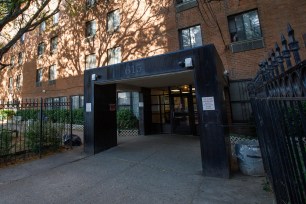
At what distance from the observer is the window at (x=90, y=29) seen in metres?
15.3

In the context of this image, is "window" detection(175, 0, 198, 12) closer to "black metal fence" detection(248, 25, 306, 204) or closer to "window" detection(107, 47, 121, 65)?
"window" detection(107, 47, 121, 65)

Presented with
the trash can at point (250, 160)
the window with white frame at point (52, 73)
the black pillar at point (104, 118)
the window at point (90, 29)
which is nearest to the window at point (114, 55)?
the window at point (90, 29)

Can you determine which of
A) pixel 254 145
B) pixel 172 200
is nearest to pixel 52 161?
pixel 172 200

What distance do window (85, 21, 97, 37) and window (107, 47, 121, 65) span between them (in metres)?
2.95

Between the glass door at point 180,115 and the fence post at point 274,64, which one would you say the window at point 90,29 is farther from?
the fence post at point 274,64

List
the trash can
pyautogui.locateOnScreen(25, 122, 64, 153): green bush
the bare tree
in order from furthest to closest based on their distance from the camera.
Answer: the bare tree
pyautogui.locateOnScreen(25, 122, 64, 153): green bush
the trash can

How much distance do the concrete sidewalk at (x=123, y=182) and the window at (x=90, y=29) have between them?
1238cm

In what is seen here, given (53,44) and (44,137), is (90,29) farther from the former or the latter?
(44,137)

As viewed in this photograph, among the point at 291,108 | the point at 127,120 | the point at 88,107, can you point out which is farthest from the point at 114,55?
the point at 291,108

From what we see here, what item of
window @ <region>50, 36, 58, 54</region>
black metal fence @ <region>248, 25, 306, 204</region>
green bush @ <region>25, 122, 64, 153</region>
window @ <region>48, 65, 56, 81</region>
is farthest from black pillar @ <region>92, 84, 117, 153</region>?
window @ <region>50, 36, 58, 54</region>

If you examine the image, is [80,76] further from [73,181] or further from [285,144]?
[285,144]

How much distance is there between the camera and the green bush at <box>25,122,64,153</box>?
6773 millimetres

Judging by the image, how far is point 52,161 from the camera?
6070 millimetres

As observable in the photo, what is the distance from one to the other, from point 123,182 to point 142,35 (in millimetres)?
10693
